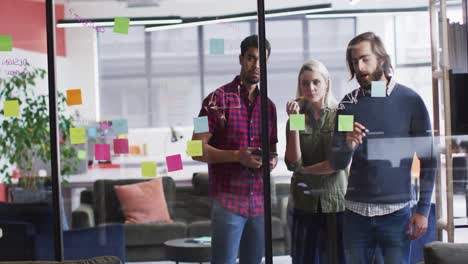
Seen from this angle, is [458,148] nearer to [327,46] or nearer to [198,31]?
[327,46]

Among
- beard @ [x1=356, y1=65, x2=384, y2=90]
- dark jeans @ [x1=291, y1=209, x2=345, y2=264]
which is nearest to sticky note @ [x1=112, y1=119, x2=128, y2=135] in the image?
dark jeans @ [x1=291, y1=209, x2=345, y2=264]

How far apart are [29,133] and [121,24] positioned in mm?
934

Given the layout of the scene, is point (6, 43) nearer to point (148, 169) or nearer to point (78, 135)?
point (78, 135)

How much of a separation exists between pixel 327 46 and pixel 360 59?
236mm

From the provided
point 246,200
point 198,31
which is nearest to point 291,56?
point 198,31

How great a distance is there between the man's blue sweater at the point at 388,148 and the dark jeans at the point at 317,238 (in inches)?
8.4

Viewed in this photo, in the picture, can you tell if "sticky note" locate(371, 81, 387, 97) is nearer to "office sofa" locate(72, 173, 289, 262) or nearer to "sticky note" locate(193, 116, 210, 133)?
"office sofa" locate(72, 173, 289, 262)

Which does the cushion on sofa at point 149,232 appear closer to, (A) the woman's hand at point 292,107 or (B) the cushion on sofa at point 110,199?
(B) the cushion on sofa at point 110,199

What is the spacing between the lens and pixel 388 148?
4.89 meters

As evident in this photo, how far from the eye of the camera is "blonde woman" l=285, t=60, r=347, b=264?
490cm

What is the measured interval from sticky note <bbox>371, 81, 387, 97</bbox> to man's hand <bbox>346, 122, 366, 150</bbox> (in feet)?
0.75

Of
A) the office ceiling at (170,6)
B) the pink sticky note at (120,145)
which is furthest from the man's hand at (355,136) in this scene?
the pink sticky note at (120,145)

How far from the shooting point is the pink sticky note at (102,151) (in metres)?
4.89

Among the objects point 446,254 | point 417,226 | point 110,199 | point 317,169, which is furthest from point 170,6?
point 446,254
